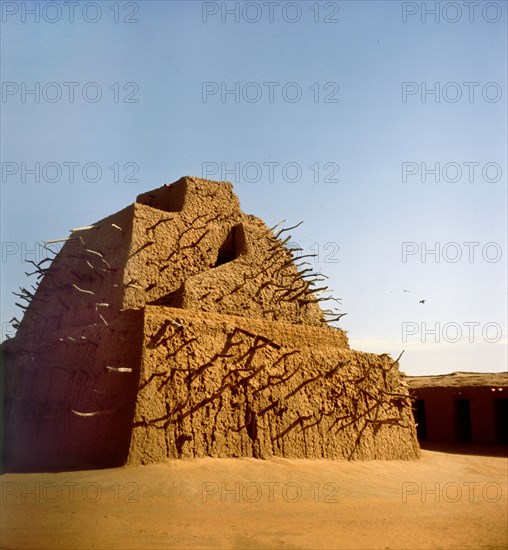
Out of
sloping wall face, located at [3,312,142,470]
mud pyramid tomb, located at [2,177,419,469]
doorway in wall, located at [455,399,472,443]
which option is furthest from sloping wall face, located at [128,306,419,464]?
doorway in wall, located at [455,399,472,443]

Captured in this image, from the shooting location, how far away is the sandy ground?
8.12 m

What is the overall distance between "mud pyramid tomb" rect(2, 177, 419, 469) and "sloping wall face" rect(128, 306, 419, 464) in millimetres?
30

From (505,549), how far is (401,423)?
9505mm

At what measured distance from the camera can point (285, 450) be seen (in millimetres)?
14125

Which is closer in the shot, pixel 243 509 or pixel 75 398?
pixel 243 509

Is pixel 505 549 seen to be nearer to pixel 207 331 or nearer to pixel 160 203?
pixel 207 331

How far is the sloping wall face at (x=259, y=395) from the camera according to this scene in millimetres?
12419

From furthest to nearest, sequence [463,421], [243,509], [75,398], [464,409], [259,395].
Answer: [464,409] → [463,421] → [259,395] → [75,398] → [243,509]

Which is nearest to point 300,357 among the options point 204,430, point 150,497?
point 204,430

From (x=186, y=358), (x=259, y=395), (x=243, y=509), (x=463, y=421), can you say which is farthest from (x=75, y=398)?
(x=463, y=421)

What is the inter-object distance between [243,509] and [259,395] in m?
4.36

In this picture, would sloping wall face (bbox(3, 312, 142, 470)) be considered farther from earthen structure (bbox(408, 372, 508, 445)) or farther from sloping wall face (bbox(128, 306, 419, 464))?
earthen structure (bbox(408, 372, 508, 445))

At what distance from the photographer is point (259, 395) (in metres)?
14.1

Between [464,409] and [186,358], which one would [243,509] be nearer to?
[186,358]
